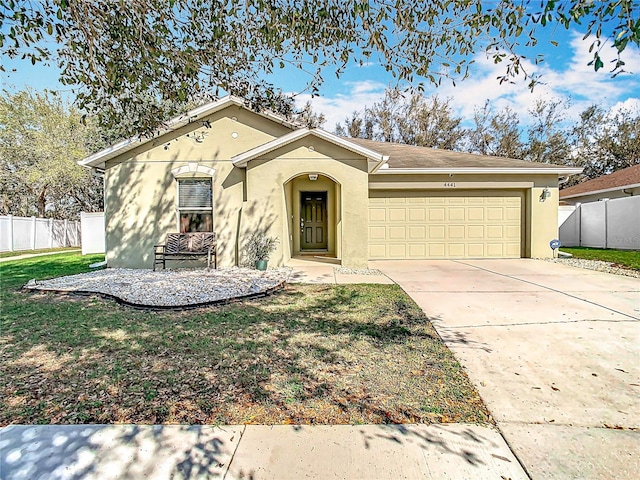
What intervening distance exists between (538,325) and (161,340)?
4.83 metres

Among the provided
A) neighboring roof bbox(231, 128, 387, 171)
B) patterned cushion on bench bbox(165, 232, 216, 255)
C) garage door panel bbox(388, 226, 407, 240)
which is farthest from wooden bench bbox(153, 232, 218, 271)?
garage door panel bbox(388, 226, 407, 240)

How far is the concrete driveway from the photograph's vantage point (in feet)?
7.50

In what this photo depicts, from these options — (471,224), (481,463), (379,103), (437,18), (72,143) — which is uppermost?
(379,103)

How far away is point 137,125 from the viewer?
15.9 feet

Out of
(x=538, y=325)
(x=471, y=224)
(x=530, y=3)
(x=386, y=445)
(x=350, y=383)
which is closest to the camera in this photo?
(x=386, y=445)

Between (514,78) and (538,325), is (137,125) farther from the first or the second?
(538,325)

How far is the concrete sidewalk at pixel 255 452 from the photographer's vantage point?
2.08m

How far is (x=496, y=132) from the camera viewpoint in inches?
1072

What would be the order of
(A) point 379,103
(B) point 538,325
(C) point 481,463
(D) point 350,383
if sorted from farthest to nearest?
(A) point 379,103, (B) point 538,325, (D) point 350,383, (C) point 481,463

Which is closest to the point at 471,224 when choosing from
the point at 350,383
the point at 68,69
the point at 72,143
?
the point at 350,383

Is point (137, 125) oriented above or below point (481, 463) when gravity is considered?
above

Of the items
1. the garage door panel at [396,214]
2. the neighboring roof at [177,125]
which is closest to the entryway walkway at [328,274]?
the garage door panel at [396,214]

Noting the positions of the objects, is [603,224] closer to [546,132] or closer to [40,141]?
[546,132]

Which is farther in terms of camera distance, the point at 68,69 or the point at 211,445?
the point at 68,69
